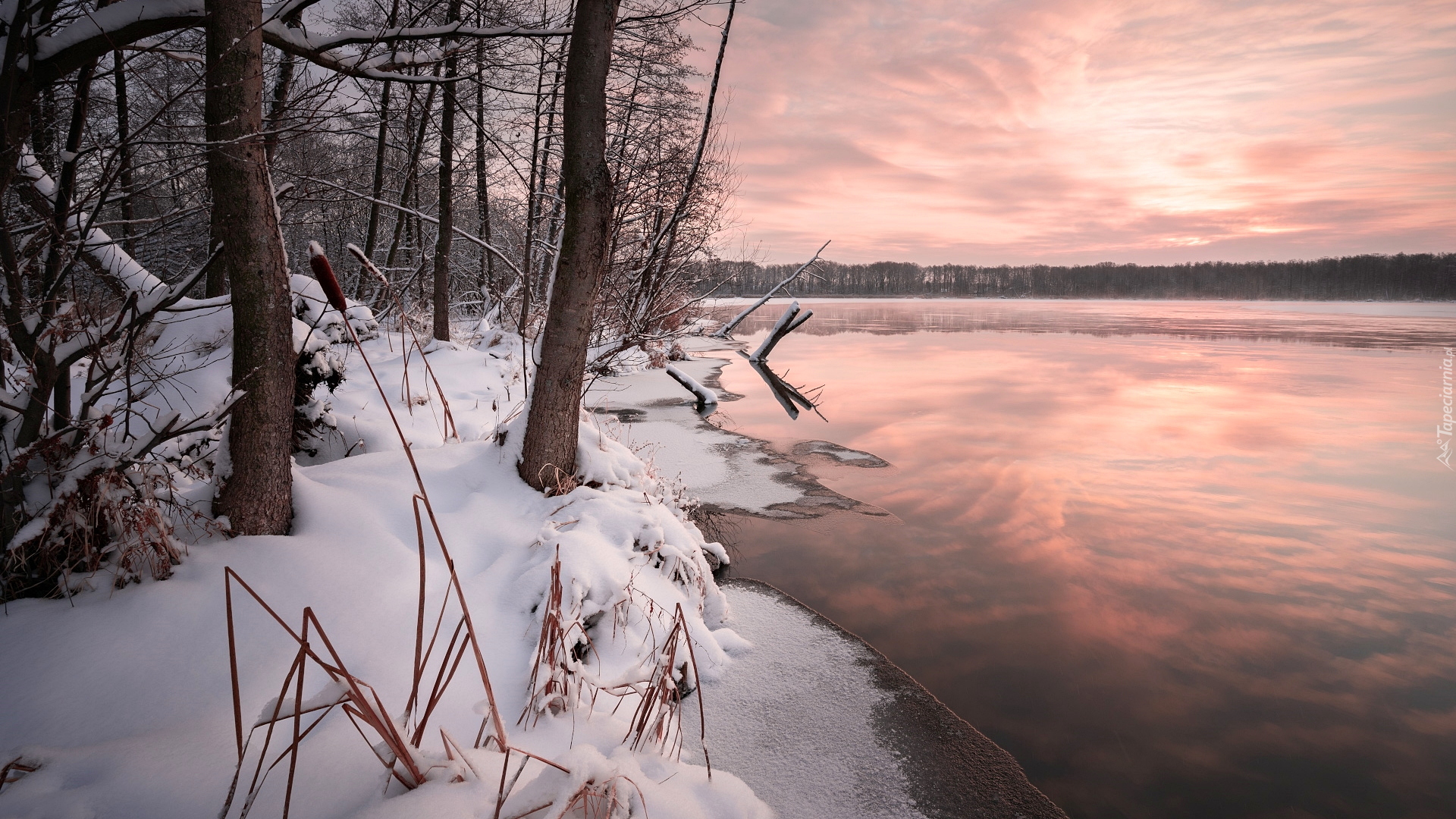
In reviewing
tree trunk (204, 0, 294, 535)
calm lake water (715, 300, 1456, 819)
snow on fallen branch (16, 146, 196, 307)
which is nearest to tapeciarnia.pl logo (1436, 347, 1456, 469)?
calm lake water (715, 300, 1456, 819)

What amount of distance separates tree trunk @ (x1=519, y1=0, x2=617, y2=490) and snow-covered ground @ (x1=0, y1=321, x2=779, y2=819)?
10.8 inches

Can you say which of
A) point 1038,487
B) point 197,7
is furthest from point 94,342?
point 1038,487

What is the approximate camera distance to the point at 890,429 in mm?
9891

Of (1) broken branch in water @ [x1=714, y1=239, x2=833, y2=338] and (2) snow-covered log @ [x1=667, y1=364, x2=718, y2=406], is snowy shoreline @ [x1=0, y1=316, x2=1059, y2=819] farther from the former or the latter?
(2) snow-covered log @ [x1=667, y1=364, x2=718, y2=406]

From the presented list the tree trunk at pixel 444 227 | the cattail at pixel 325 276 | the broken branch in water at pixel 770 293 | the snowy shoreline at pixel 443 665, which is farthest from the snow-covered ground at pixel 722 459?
the cattail at pixel 325 276

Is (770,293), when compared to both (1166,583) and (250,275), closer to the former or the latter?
(250,275)

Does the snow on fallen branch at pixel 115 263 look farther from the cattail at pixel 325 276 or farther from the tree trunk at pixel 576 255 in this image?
the cattail at pixel 325 276

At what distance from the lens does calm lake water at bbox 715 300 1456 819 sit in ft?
10.6

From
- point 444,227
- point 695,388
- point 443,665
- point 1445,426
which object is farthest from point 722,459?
point 1445,426

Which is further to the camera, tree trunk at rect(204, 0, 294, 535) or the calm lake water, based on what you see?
the calm lake water

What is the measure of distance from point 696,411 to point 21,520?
8.39 metres

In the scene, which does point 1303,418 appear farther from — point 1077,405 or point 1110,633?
point 1110,633

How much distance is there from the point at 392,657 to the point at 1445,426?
47.3 ft

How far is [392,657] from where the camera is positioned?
2207 mm
